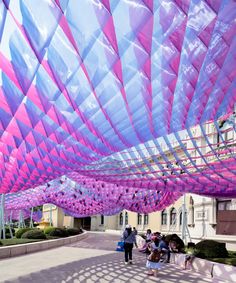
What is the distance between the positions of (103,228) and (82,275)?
58857 millimetres

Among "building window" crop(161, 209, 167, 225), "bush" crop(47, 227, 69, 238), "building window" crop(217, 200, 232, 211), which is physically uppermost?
"building window" crop(217, 200, 232, 211)

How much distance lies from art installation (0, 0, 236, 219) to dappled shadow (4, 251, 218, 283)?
3920 mm

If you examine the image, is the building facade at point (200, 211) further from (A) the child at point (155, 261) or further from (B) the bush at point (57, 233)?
(B) the bush at point (57, 233)

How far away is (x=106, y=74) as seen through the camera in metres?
9.20

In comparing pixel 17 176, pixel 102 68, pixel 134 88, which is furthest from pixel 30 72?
pixel 17 176

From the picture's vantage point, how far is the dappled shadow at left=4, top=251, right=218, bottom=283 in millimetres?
13396

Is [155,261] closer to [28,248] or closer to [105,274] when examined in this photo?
[105,274]

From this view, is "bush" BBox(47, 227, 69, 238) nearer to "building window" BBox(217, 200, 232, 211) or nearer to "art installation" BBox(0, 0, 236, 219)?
"building window" BBox(217, 200, 232, 211)

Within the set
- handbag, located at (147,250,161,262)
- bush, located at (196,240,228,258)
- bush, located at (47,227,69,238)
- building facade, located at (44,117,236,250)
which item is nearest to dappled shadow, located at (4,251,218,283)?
handbag, located at (147,250,161,262)

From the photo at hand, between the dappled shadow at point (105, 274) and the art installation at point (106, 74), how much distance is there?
3.92 metres

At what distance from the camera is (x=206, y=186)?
20219 millimetres

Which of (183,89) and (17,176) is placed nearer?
(183,89)

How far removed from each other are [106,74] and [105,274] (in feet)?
27.2

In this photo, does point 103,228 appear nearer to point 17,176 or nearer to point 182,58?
point 17,176
